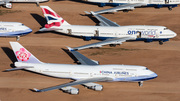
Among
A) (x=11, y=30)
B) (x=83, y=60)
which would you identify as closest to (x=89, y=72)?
(x=83, y=60)

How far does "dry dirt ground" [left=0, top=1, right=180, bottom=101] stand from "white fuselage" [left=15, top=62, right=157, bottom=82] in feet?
6.87

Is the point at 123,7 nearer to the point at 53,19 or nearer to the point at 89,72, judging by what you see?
the point at 53,19

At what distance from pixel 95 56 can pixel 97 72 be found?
1180cm

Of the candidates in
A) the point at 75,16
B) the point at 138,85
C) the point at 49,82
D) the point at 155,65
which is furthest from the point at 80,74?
the point at 75,16

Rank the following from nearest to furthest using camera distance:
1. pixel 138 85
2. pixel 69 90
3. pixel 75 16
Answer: pixel 69 90 < pixel 138 85 < pixel 75 16

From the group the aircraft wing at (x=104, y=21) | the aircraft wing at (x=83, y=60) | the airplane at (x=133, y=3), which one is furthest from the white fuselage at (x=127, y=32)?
the airplane at (x=133, y=3)

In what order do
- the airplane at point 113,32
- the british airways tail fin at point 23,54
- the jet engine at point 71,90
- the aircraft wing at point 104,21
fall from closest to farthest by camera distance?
the jet engine at point 71,90
the british airways tail fin at point 23,54
the airplane at point 113,32
the aircraft wing at point 104,21

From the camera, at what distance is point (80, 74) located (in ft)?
178

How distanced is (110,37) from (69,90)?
24.0 meters

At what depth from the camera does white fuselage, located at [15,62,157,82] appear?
53.8m

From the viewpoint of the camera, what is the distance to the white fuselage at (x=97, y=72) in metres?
53.8

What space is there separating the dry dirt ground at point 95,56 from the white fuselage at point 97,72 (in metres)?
2.10

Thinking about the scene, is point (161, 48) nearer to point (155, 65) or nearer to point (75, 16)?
point (155, 65)

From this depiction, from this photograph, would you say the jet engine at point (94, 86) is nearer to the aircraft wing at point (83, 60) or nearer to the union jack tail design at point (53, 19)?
the aircraft wing at point (83, 60)
